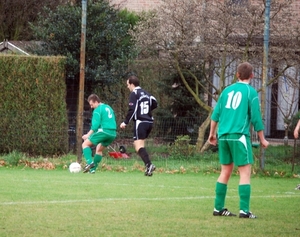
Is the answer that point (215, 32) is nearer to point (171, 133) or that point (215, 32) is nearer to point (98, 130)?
point (171, 133)

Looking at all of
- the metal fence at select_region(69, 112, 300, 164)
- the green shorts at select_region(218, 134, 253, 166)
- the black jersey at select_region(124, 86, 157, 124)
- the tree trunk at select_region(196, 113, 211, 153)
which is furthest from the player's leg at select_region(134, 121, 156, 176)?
the green shorts at select_region(218, 134, 253, 166)

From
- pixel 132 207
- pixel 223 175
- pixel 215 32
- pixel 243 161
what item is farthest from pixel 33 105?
pixel 243 161

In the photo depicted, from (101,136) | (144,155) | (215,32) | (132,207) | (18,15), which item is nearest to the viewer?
(132,207)

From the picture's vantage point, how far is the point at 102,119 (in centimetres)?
1833

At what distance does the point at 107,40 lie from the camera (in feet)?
79.1

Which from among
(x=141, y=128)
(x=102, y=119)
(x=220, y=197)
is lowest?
(x=220, y=197)

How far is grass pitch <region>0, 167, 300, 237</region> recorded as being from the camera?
8.94 m

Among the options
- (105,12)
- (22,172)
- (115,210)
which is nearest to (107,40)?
(105,12)

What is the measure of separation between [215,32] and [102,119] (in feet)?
17.4

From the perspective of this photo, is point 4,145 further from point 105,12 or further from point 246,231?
point 246,231

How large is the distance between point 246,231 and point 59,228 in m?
2.01

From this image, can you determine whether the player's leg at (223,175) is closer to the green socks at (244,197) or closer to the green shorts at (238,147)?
the green shorts at (238,147)

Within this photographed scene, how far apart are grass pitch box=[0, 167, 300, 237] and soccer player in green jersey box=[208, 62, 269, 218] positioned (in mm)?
305

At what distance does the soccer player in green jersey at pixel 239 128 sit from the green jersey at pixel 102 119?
794 centimetres
